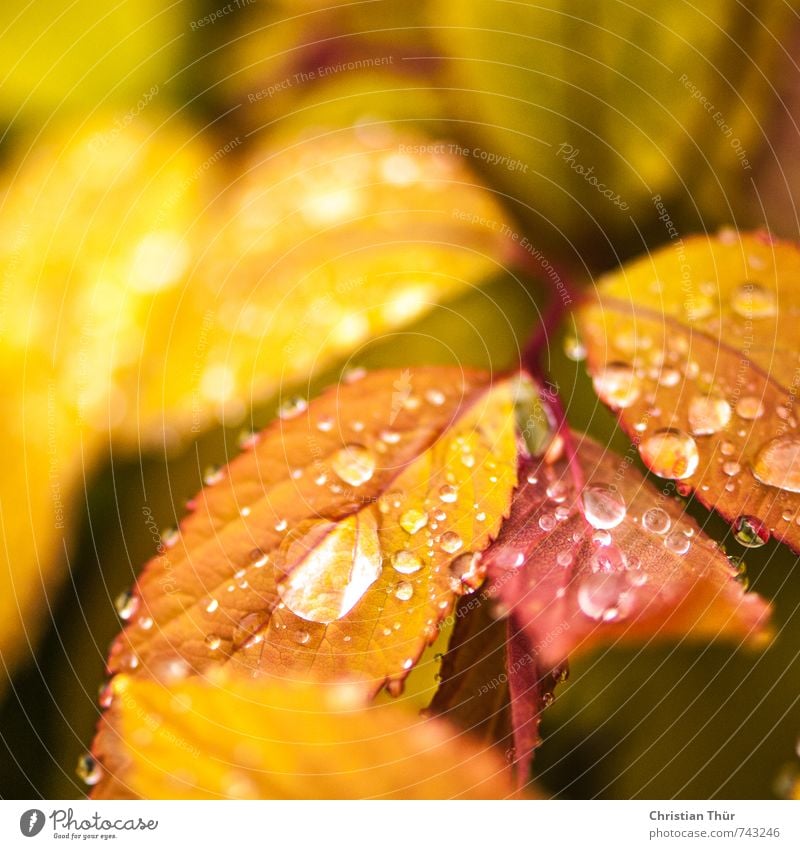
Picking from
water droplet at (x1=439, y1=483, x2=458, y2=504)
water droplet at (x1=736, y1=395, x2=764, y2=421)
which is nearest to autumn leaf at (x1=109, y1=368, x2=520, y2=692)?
water droplet at (x1=439, y1=483, x2=458, y2=504)

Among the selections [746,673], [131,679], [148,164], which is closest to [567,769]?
[746,673]

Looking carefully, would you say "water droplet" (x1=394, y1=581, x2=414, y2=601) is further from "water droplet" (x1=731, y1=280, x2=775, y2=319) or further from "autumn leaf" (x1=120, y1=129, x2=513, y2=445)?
"water droplet" (x1=731, y1=280, x2=775, y2=319)

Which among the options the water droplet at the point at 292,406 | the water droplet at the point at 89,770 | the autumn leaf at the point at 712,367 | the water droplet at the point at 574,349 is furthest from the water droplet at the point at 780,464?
the water droplet at the point at 89,770

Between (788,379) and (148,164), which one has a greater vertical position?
(148,164)

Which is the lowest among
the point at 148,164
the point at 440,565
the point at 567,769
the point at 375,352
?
the point at 567,769

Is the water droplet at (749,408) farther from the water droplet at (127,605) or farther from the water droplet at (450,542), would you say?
the water droplet at (127,605)
